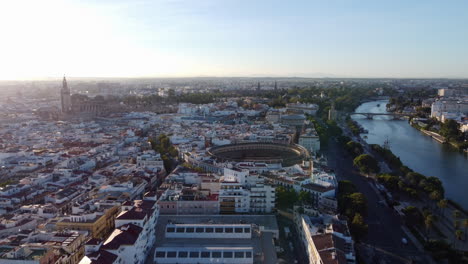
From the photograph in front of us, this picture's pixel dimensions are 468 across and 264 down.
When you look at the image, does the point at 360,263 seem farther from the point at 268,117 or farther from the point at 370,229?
the point at 268,117

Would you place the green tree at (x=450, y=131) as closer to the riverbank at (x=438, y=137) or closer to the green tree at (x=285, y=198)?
the riverbank at (x=438, y=137)

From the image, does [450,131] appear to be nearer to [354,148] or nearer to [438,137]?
[438,137]

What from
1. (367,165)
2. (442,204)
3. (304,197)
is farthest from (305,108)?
(304,197)

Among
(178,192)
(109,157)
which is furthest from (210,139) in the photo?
(178,192)

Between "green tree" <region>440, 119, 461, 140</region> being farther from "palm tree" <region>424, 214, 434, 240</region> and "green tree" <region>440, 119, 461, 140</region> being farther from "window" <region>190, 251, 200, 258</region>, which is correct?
"window" <region>190, 251, 200, 258</region>

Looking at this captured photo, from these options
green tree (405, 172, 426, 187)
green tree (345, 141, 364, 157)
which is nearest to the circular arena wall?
green tree (345, 141, 364, 157)

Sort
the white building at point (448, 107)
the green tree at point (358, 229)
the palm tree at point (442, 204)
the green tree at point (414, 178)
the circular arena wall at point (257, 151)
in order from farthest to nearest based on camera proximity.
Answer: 1. the white building at point (448, 107)
2. the circular arena wall at point (257, 151)
3. the green tree at point (414, 178)
4. the palm tree at point (442, 204)
5. the green tree at point (358, 229)

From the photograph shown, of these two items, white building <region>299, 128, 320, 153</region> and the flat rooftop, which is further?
white building <region>299, 128, 320, 153</region>

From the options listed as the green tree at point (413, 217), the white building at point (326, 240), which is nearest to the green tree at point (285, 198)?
the white building at point (326, 240)
